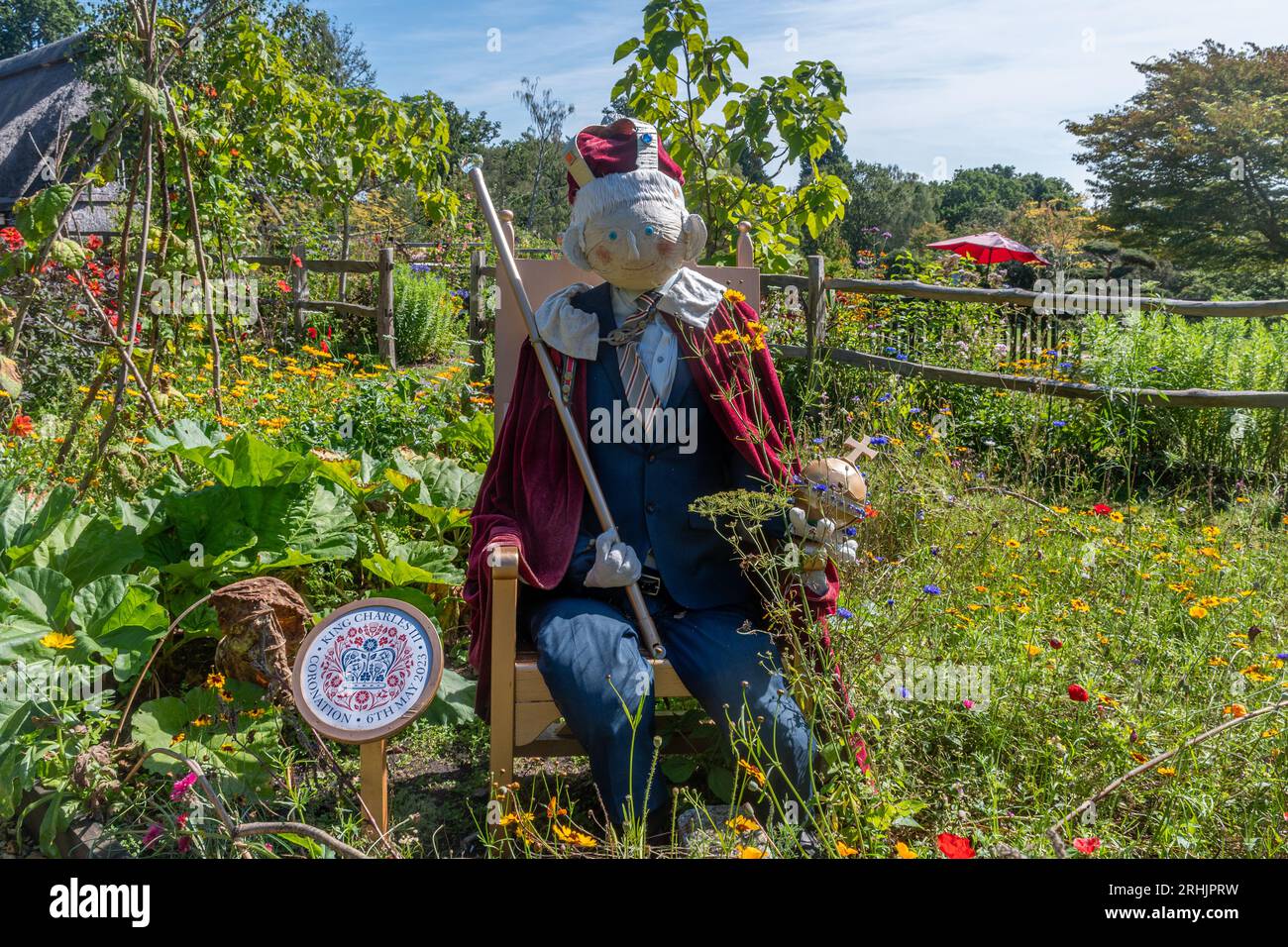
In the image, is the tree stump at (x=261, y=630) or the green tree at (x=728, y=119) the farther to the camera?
the green tree at (x=728, y=119)

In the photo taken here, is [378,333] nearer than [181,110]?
No

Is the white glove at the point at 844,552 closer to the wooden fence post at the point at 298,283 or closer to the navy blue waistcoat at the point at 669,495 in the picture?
the navy blue waistcoat at the point at 669,495

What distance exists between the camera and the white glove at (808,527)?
1.99 m

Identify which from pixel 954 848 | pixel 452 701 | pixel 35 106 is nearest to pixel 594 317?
pixel 452 701

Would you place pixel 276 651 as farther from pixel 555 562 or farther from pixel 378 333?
pixel 378 333

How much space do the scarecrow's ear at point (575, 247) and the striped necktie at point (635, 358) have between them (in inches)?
6.5

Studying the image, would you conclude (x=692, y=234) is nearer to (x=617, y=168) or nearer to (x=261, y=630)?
(x=617, y=168)

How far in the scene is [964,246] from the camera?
525 inches

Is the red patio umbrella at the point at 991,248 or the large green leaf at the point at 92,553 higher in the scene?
the red patio umbrella at the point at 991,248

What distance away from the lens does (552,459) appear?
7.39 feet

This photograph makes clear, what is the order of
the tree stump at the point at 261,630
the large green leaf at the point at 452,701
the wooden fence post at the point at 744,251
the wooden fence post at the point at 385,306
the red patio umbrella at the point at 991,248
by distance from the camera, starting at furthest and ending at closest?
1. the red patio umbrella at the point at 991,248
2. the wooden fence post at the point at 385,306
3. the wooden fence post at the point at 744,251
4. the large green leaf at the point at 452,701
5. the tree stump at the point at 261,630

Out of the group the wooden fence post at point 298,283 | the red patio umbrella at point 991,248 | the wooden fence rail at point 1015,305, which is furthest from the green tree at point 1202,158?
the wooden fence post at point 298,283
